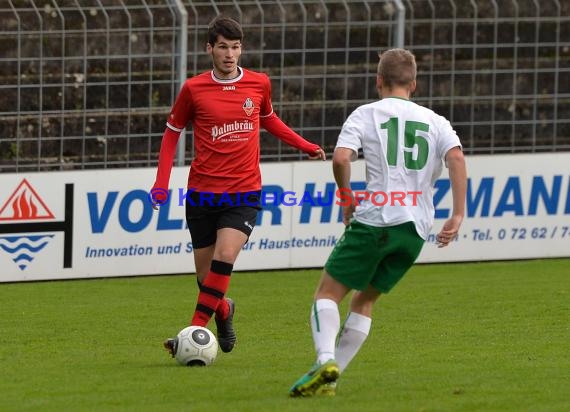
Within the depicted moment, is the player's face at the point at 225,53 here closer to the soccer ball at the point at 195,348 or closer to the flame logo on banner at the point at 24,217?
the soccer ball at the point at 195,348

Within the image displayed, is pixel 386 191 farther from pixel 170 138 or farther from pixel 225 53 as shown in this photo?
pixel 170 138

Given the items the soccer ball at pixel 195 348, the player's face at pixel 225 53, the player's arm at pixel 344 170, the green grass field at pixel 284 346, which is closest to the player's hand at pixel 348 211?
the player's arm at pixel 344 170

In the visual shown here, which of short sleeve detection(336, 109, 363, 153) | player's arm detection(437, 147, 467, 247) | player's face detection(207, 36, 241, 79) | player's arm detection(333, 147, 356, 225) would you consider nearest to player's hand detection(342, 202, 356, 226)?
player's arm detection(333, 147, 356, 225)

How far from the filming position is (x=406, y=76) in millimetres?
7117

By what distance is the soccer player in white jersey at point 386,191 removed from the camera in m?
7.04

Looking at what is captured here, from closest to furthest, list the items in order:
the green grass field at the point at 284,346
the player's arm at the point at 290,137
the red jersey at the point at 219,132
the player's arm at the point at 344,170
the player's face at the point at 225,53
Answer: the player's arm at the point at 344,170
the green grass field at the point at 284,346
the player's face at the point at 225,53
the red jersey at the point at 219,132
the player's arm at the point at 290,137

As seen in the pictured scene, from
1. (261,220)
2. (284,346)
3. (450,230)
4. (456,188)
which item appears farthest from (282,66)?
(450,230)

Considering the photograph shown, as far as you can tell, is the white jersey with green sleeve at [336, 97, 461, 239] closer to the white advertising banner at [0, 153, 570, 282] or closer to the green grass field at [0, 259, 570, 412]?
the green grass field at [0, 259, 570, 412]

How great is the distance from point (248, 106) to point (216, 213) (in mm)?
680

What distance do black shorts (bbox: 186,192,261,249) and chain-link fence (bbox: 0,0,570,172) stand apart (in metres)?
5.17

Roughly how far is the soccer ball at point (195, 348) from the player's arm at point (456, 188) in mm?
1857

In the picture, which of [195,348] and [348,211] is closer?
[348,211]

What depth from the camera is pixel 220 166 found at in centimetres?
879

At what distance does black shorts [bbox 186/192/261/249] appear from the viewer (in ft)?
28.7
